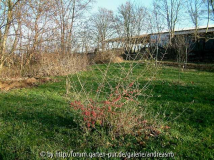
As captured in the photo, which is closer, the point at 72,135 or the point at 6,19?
the point at 72,135

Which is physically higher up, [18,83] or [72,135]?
[18,83]

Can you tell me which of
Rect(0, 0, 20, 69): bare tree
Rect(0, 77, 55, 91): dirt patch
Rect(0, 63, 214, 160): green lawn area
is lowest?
Rect(0, 63, 214, 160): green lawn area

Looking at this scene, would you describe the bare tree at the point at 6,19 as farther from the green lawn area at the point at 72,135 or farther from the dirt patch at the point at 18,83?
the green lawn area at the point at 72,135

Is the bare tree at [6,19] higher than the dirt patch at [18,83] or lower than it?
higher

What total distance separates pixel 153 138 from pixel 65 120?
6.51 ft

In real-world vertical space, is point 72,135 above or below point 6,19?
below

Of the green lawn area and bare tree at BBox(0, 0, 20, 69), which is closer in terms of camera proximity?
the green lawn area

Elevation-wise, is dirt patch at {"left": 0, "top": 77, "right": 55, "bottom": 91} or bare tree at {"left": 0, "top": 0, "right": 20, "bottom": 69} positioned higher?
bare tree at {"left": 0, "top": 0, "right": 20, "bottom": 69}

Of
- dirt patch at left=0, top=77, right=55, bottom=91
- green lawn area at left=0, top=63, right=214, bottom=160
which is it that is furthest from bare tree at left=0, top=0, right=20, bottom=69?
green lawn area at left=0, top=63, right=214, bottom=160

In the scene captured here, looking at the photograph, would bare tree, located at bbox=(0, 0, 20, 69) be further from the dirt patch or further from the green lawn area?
the green lawn area

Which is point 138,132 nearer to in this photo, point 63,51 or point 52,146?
point 52,146

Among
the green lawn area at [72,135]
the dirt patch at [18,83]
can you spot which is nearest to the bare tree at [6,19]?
the dirt patch at [18,83]

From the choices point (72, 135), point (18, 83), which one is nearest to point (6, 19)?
point (18, 83)

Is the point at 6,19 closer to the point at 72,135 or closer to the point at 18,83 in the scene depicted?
the point at 18,83
